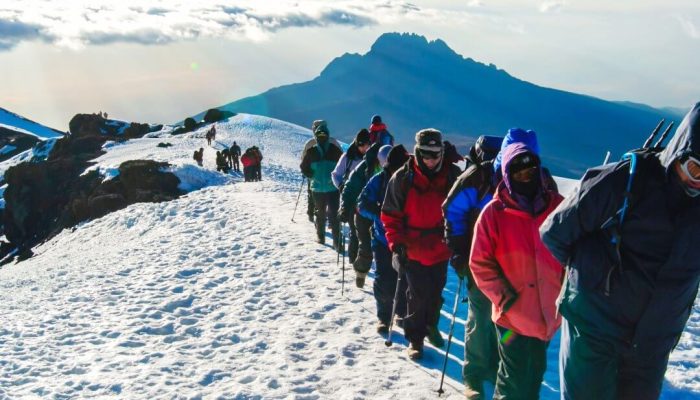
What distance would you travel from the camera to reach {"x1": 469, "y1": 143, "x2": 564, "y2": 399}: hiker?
4.17m

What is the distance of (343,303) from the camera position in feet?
29.3

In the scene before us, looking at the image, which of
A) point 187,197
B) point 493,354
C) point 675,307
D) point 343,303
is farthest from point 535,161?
point 187,197

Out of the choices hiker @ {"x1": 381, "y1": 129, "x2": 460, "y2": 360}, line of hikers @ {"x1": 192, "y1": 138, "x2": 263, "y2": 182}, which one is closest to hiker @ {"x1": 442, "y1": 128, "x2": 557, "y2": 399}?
hiker @ {"x1": 381, "y1": 129, "x2": 460, "y2": 360}

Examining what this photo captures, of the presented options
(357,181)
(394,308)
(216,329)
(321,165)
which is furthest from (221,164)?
(394,308)

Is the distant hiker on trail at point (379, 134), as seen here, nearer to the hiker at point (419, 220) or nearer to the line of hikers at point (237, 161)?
the hiker at point (419, 220)

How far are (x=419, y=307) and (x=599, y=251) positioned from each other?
123 inches

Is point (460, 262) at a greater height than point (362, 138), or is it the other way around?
point (362, 138)

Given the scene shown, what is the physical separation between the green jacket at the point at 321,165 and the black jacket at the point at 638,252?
28.7ft

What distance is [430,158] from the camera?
19.3ft

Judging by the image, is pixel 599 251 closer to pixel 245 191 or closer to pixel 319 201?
pixel 319 201

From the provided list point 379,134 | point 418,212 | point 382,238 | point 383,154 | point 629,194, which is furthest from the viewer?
point 379,134

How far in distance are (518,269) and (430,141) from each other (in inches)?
80.9

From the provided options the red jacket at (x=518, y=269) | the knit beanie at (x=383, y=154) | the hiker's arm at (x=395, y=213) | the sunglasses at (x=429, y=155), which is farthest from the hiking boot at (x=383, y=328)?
the red jacket at (x=518, y=269)

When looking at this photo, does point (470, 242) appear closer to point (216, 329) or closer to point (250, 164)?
point (216, 329)
